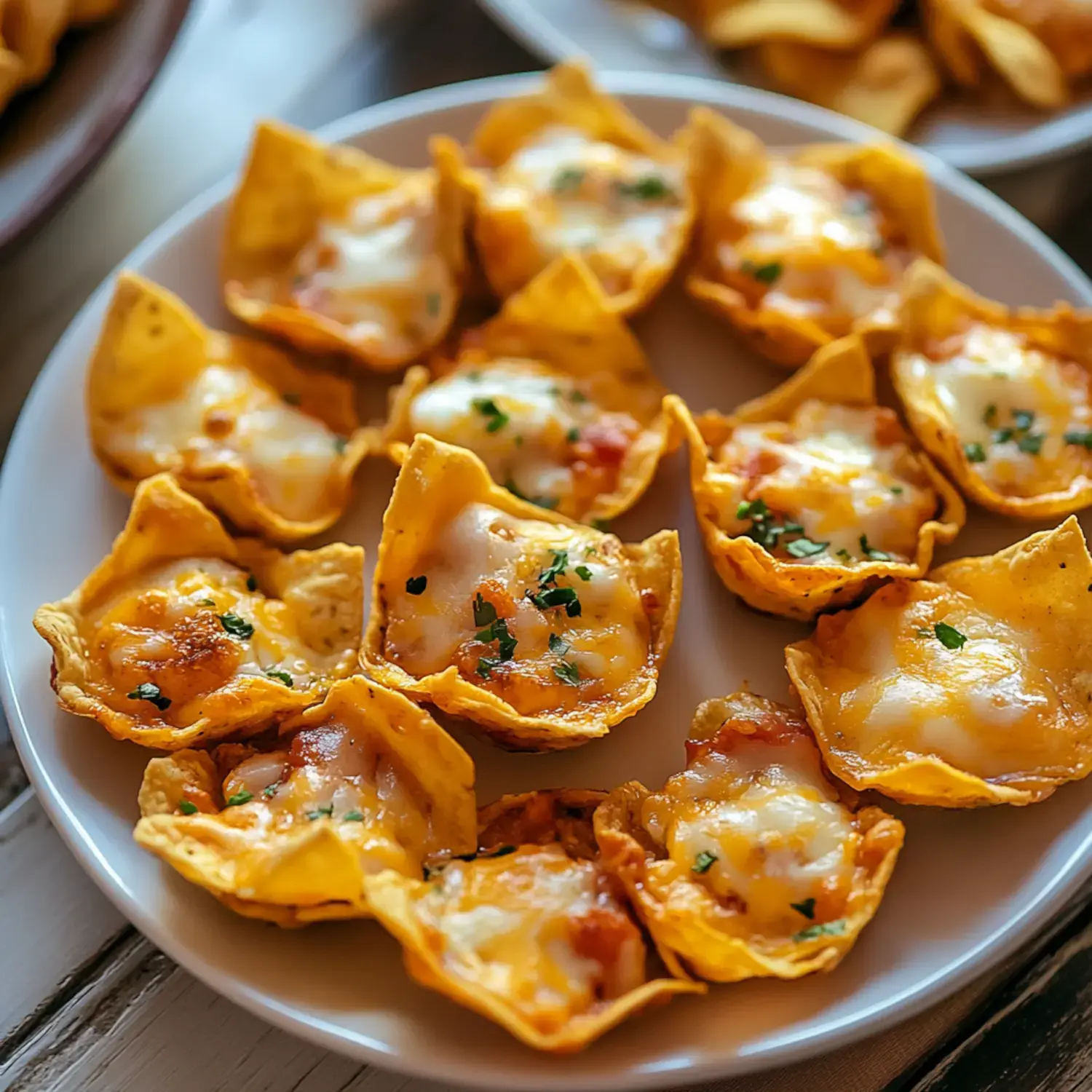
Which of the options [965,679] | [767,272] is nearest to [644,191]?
[767,272]

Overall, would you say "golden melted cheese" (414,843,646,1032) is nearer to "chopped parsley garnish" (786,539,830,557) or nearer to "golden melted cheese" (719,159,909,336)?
"chopped parsley garnish" (786,539,830,557)

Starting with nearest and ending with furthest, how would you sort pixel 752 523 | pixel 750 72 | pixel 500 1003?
pixel 500 1003 → pixel 752 523 → pixel 750 72

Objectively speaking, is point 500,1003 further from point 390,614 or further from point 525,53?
point 525,53

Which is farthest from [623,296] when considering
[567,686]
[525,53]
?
[525,53]

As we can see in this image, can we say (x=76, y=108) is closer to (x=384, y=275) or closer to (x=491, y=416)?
(x=384, y=275)

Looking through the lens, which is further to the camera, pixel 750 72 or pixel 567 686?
pixel 750 72

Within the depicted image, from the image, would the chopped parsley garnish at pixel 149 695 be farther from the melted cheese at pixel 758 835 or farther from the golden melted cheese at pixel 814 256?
the golden melted cheese at pixel 814 256
